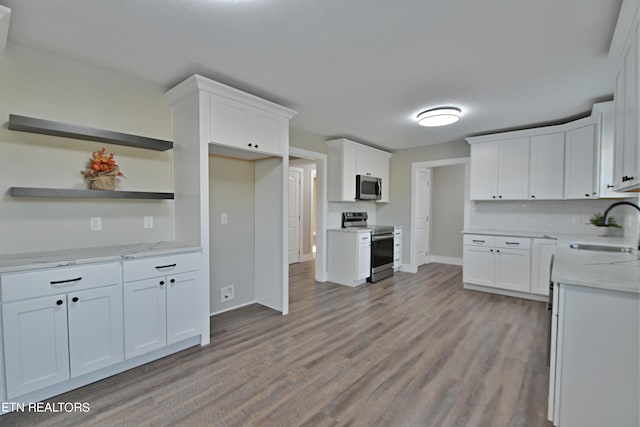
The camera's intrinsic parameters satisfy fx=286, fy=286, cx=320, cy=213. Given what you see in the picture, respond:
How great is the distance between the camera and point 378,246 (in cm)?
493

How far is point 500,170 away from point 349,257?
267cm

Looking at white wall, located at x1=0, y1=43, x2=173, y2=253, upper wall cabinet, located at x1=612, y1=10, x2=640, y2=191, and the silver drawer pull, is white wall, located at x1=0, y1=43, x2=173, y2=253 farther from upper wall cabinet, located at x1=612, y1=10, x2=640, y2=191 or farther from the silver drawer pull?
upper wall cabinet, located at x1=612, y1=10, x2=640, y2=191

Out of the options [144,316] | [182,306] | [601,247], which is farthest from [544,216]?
[144,316]

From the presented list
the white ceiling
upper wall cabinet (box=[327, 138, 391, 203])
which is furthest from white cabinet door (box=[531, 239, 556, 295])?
upper wall cabinet (box=[327, 138, 391, 203])

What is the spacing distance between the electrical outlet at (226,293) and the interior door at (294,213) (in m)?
3.05

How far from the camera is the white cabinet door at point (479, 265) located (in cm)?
420

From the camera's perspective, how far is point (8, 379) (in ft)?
5.67

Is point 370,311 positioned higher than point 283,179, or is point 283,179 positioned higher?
point 283,179

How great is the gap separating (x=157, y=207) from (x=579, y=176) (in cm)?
508

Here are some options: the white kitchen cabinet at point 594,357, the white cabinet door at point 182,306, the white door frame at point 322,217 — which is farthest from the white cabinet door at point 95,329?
the white door frame at point 322,217

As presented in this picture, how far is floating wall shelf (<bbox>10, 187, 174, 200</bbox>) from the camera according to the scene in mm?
2008

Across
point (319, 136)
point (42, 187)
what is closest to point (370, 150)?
point (319, 136)

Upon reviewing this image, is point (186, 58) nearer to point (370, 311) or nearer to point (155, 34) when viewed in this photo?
point (155, 34)

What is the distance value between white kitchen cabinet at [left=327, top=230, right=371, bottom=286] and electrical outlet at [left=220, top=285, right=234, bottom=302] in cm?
188
